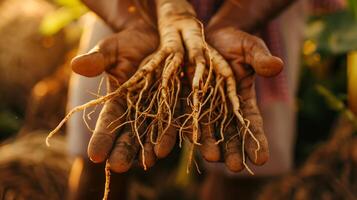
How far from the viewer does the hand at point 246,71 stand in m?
0.70

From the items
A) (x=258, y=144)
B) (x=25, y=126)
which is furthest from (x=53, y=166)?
(x=258, y=144)

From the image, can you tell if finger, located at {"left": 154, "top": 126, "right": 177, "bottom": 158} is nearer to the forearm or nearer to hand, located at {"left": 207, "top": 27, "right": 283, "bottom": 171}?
hand, located at {"left": 207, "top": 27, "right": 283, "bottom": 171}

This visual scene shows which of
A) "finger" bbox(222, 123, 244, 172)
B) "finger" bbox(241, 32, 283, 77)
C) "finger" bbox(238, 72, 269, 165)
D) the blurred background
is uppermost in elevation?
"finger" bbox(241, 32, 283, 77)

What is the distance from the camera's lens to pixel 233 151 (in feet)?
2.29

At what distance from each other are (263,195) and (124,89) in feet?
2.37

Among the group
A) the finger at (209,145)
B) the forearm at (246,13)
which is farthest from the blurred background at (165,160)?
the finger at (209,145)

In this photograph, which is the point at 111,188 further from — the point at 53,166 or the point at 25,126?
the point at 25,126

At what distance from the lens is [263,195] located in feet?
4.46

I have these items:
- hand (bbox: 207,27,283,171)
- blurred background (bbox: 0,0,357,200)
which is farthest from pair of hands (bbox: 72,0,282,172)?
blurred background (bbox: 0,0,357,200)

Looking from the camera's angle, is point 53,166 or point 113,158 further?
point 53,166

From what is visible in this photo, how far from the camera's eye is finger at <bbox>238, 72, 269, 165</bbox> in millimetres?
693

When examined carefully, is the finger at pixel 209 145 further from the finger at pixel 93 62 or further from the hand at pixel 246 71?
the finger at pixel 93 62

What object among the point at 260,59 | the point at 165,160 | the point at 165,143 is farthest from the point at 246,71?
the point at 165,160

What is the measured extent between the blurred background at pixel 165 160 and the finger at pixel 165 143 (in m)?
0.51
